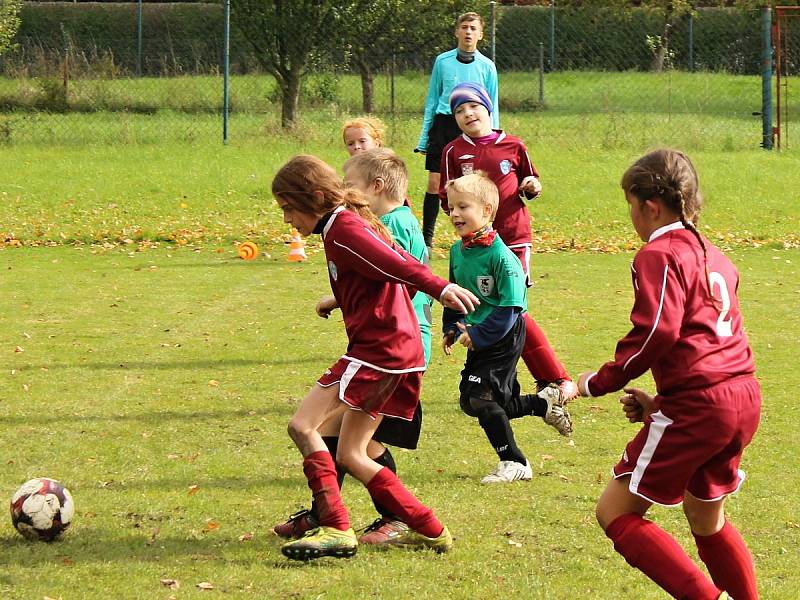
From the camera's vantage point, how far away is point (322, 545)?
179 inches

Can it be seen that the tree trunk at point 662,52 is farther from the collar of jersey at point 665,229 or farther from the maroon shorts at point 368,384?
the collar of jersey at point 665,229

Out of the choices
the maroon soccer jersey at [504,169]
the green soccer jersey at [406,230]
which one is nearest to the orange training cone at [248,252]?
the maroon soccer jersey at [504,169]

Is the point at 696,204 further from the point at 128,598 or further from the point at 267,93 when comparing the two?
the point at 267,93

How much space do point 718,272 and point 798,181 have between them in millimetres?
14992

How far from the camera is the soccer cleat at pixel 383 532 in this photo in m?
4.84

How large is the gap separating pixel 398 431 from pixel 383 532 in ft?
1.58

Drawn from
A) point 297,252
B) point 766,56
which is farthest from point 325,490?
point 766,56

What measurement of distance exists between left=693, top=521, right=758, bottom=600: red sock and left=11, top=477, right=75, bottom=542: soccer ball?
7.98 feet

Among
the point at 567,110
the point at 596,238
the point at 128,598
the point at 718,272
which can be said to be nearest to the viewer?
the point at 718,272

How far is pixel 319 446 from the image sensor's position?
15.4ft

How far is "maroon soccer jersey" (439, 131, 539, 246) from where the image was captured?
6.87 meters

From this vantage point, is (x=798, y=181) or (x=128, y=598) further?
(x=798, y=181)

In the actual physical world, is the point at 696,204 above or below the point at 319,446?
above

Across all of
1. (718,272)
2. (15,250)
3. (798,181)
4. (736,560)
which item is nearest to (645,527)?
(736,560)
